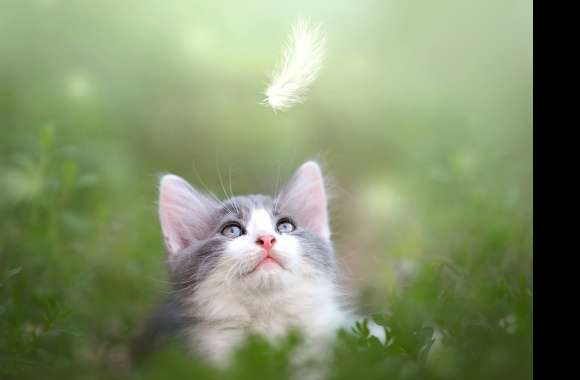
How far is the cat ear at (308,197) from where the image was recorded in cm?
209

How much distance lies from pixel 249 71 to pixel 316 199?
0.43 metres

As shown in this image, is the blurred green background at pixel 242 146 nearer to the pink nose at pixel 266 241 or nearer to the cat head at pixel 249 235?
the cat head at pixel 249 235

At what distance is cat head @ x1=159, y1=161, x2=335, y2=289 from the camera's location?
1906 mm

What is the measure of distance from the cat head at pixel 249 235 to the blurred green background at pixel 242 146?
11 cm

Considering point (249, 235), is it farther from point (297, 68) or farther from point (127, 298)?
point (127, 298)

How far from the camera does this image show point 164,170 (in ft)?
7.07

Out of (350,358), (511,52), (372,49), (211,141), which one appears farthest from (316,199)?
(511,52)

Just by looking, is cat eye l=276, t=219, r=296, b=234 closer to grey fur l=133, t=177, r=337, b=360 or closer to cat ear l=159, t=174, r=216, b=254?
grey fur l=133, t=177, r=337, b=360

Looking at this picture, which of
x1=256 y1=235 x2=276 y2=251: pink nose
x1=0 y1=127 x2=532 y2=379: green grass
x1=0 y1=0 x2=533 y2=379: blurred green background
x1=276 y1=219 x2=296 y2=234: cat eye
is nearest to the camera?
x1=0 y1=127 x2=532 y2=379: green grass

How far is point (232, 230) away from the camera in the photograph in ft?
6.55

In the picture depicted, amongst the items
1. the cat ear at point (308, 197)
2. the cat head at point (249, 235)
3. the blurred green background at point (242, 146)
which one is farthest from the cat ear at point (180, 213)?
the cat ear at point (308, 197)

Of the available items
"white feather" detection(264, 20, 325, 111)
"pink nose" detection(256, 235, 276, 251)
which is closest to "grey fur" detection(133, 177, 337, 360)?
"pink nose" detection(256, 235, 276, 251)

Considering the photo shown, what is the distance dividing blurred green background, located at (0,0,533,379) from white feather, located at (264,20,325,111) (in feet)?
0.11

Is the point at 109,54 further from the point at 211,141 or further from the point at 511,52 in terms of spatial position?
the point at 511,52
